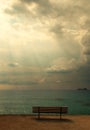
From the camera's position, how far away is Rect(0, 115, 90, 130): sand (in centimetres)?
1615

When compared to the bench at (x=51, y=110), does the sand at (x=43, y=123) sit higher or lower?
lower

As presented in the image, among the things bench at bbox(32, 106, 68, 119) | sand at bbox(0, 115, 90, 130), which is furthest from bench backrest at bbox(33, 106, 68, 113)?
sand at bbox(0, 115, 90, 130)

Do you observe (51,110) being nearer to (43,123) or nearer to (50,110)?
(50,110)

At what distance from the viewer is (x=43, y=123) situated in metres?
17.4

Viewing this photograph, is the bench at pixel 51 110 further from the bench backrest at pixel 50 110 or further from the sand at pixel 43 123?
the sand at pixel 43 123

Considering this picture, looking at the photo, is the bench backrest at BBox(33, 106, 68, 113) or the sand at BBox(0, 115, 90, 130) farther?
the bench backrest at BBox(33, 106, 68, 113)

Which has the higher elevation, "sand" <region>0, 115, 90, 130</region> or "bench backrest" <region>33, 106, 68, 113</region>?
"bench backrest" <region>33, 106, 68, 113</region>

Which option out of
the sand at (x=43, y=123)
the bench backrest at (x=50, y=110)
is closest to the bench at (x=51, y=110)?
the bench backrest at (x=50, y=110)

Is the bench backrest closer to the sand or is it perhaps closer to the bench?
the bench

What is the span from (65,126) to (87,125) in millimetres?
1179

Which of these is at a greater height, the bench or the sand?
the bench

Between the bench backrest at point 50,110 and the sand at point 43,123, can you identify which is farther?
the bench backrest at point 50,110

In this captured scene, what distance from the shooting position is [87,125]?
17.0 metres

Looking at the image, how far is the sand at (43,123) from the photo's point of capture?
636 inches
